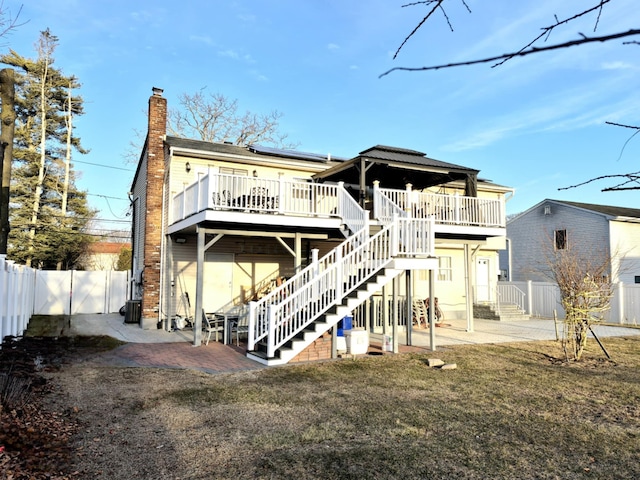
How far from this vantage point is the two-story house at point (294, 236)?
9953 millimetres

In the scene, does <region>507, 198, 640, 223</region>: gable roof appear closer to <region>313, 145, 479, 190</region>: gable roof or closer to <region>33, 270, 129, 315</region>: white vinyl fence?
<region>313, 145, 479, 190</region>: gable roof

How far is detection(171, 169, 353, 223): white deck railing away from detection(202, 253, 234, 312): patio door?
1974mm

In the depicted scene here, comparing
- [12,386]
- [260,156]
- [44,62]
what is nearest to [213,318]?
[260,156]

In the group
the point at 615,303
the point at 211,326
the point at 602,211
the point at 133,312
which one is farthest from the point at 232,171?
the point at 602,211

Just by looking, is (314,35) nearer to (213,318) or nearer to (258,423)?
(258,423)

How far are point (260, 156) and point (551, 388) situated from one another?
1104cm

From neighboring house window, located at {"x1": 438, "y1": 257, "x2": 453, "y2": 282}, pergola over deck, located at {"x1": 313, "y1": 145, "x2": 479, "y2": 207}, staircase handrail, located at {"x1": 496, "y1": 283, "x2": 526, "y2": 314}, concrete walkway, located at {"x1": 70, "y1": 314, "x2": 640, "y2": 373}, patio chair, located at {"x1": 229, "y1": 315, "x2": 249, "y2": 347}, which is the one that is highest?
pergola over deck, located at {"x1": 313, "y1": 145, "x2": 479, "y2": 207}

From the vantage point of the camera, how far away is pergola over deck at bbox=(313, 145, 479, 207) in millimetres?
13039

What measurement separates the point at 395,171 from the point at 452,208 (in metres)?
2.29

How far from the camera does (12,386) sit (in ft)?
19.3

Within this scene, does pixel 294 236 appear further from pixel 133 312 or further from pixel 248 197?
pixel 133 312

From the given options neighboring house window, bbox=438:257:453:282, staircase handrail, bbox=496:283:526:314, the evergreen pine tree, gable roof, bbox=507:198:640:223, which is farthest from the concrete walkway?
the evergreen pine tree

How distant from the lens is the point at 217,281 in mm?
14617

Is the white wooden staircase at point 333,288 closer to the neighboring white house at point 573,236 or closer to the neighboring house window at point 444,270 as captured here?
the neighboring house window at point 444,270
